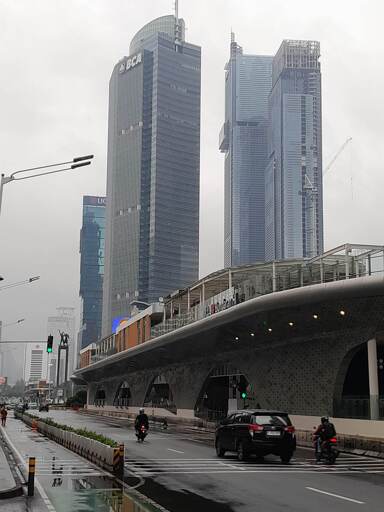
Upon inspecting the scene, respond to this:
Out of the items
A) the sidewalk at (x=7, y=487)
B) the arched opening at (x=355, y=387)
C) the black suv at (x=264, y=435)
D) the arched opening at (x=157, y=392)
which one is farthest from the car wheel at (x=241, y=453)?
the arched opening at (x=157, y=392)

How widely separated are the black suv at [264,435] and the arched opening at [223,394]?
21.1 metres

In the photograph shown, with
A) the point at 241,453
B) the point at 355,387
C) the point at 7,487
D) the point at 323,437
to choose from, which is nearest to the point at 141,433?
the point at 241,453

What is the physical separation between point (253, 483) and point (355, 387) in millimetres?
27648

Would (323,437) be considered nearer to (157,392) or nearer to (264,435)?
(264,435)

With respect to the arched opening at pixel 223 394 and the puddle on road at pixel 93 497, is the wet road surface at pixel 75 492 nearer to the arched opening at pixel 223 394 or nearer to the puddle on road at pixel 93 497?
the puddle on road at pixel 93 497

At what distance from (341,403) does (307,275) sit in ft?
23.7

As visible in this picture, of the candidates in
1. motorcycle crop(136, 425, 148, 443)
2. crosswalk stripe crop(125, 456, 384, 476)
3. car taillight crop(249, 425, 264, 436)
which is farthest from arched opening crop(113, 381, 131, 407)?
car taillight crop(249, 425, 264, 436)

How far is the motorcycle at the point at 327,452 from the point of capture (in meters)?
20.8

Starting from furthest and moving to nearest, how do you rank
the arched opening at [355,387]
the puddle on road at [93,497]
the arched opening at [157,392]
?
the arched opening at [157,392], the arched opening at [355,387], the puddle on road at [93,497]

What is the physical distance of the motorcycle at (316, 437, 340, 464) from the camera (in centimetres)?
2080

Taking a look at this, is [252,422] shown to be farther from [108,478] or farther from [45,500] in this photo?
[45,500]

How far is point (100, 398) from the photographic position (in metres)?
128

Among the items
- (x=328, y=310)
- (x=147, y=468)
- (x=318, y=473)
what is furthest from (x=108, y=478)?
(x=328, y=310)

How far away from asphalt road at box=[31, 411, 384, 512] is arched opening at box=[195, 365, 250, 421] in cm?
2192
